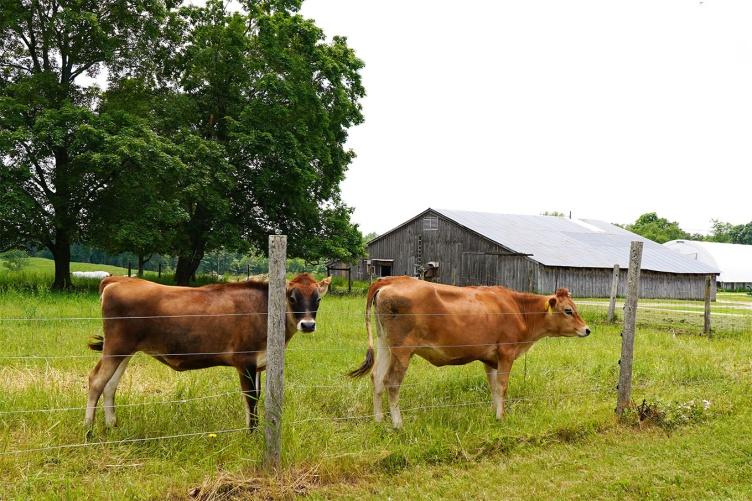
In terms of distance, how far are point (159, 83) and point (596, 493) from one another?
2543cm

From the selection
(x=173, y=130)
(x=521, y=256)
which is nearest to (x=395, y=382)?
(x=173, y=130)

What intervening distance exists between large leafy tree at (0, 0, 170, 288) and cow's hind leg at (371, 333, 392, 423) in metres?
14.8

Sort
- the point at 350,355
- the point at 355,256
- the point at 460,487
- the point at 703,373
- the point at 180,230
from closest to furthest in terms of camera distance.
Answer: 1. the point at 460,487
2. the point at 703,373
3. the point at 350,355
4. the point at 180,230
5. the point at 355,256

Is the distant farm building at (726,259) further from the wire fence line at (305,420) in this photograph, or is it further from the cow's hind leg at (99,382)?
the cow's hind leg at (99,382)

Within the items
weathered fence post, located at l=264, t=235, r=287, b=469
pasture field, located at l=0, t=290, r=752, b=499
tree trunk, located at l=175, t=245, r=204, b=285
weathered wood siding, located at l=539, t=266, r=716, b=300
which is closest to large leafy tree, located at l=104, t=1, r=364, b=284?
tree trunk, located at l=175, t=245, r=204, b=285

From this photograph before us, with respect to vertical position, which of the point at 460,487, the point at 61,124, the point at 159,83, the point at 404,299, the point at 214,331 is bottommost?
the point at 460,487

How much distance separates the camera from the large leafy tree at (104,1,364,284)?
2289 cm

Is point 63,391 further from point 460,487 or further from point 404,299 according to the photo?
point 460,487

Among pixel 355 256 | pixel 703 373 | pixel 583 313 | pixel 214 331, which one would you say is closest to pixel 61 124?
pixel 355 256

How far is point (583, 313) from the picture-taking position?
16156 millimetres

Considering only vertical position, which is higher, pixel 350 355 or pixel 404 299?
pixel 404 299

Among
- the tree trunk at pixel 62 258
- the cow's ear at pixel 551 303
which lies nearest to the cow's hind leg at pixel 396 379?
the cow's ear at pixel 551 303

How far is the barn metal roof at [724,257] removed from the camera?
59.0m

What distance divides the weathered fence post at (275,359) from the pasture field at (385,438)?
20cm
